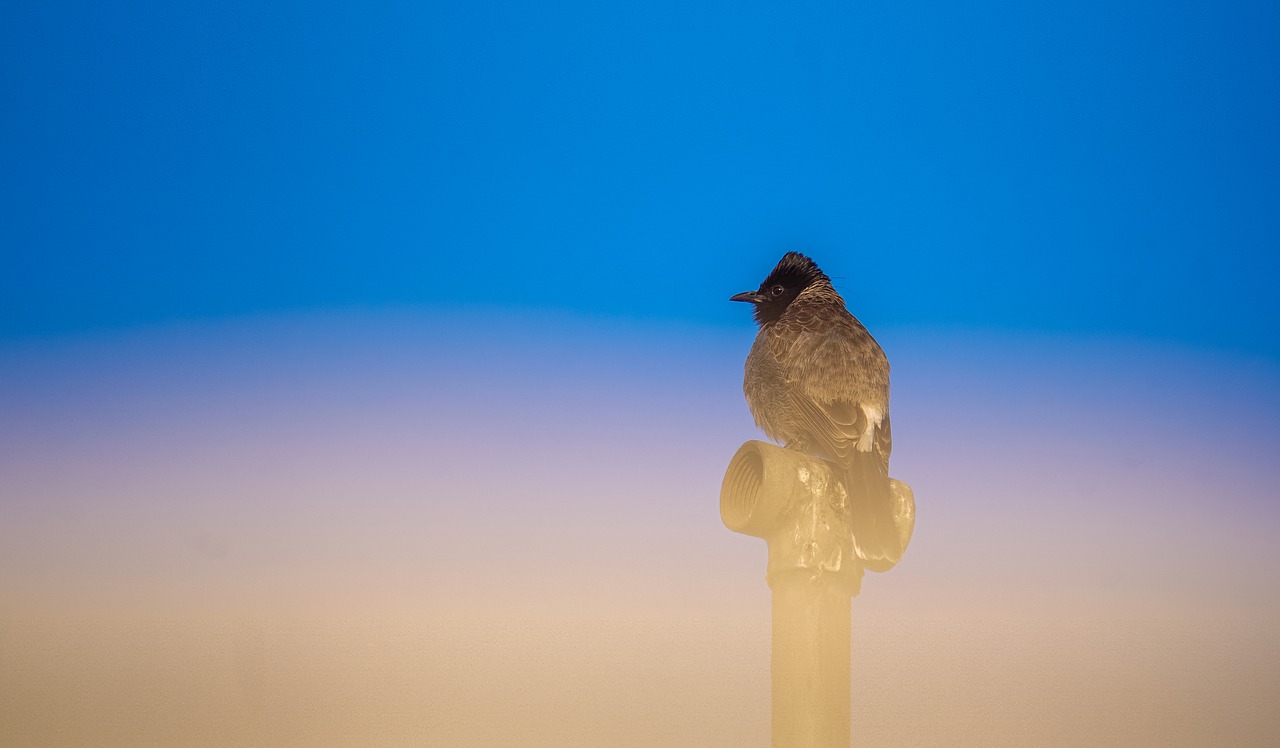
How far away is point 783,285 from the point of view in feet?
26.8

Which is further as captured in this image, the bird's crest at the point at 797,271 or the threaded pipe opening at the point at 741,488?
the bird's crest at the point at 797,271

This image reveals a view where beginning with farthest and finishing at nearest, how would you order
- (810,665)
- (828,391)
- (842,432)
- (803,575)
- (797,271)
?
(797,271)
(828,391)
(842,432)
(803,575)
(810,665)

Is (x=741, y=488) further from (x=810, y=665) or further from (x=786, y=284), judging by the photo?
(x=786, y=284)

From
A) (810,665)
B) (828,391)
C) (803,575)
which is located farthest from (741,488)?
(828,391)

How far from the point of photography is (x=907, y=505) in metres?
5.78

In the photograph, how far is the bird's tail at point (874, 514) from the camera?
5.23 m

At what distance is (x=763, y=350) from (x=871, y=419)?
104 centimetres

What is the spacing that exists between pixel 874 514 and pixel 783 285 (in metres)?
3.10

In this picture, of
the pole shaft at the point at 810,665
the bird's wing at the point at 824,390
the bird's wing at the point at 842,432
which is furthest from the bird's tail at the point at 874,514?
the pole shaft at the point at 810,665

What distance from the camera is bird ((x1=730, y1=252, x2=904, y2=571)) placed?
228 inches

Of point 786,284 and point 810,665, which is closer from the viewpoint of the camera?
point 810,665

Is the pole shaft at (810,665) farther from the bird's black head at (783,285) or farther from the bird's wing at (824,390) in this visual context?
the bird's black head at (783,285)

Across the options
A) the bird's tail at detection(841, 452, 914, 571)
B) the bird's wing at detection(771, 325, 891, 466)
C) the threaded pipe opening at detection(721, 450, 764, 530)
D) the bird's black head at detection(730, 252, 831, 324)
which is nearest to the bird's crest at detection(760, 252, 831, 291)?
the bird's black head at detection(730, 252, 831, 324)

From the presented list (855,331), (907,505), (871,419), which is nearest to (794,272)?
(855,331)
